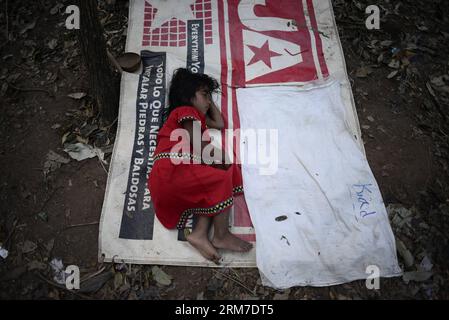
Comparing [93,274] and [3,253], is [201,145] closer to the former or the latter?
[93,274]

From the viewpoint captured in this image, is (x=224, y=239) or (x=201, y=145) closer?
(x=224, y=239)

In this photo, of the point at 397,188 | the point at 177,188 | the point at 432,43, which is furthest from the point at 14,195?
the point at 432,43

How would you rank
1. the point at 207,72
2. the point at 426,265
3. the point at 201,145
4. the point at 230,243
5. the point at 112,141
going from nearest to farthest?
the point at 426,265, the point at 230,243, the point at 201,145, the point at 112,141, the point at 207,72

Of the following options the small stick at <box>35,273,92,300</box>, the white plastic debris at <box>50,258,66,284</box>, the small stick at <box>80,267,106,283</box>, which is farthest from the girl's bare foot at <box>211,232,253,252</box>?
the white plastic debris at <box>50,258,66,284</box>

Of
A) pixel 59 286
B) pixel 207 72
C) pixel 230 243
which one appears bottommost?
pixel 59 286

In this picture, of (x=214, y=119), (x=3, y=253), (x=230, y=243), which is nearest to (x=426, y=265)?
(x=230, y=243)

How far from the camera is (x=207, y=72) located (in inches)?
120

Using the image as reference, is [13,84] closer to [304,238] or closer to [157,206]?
[157,206]

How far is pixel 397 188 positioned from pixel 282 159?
858mm

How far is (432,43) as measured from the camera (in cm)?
324

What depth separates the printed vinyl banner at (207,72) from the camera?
2354mm

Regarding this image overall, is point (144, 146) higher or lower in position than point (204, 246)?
higher

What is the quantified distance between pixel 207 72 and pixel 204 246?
1.58m

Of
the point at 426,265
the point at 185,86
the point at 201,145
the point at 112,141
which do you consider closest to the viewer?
the point at 426,265
